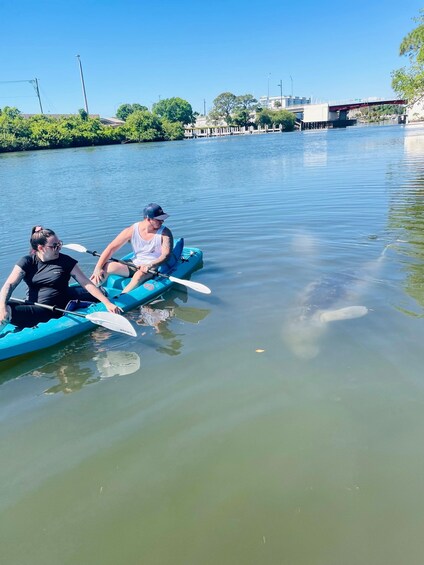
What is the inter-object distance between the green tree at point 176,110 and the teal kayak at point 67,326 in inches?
5422

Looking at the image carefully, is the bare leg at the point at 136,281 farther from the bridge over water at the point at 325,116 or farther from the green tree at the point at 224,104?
the green tree at the point at 224,104

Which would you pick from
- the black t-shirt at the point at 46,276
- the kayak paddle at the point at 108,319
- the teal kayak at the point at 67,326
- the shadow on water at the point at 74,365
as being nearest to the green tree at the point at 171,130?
the teal kayak at the point at 67,326

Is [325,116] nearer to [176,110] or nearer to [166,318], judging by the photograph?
[176,110]

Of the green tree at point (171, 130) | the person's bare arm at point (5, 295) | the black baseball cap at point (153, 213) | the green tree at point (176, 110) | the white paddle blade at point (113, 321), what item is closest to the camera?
the person's bare arm at point (5, 295)

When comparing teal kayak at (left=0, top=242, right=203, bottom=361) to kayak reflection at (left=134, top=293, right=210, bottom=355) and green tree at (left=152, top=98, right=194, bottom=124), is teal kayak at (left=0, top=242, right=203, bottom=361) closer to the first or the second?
kayak reflection at (left=134, top=293, right=210, bottom=355)

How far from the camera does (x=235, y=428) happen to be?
400 centimetres

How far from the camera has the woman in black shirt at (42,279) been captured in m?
5.32

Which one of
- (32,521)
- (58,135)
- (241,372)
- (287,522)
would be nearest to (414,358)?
(241,372)

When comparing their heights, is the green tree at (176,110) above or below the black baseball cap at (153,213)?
above

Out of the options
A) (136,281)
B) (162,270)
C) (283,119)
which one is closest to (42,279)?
(136,281)

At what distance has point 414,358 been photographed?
15.9 feet

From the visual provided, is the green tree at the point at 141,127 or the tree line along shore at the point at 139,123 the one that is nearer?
the tree line along shore at the point at 139,123

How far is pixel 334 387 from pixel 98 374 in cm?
276

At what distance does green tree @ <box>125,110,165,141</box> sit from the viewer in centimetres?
9438
